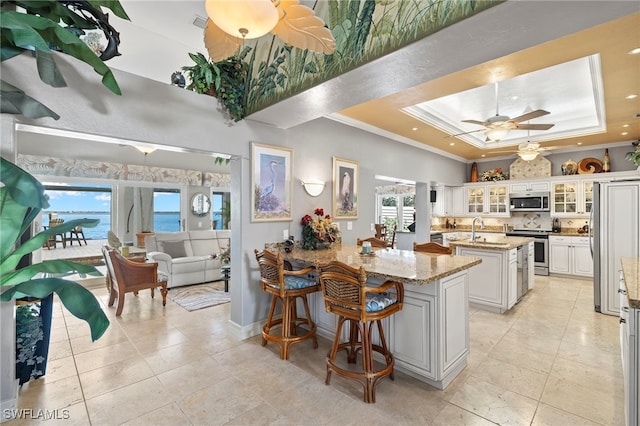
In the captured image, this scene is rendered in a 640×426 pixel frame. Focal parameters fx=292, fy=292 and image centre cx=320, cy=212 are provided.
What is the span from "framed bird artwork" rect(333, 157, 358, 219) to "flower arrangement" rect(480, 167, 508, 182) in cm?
481

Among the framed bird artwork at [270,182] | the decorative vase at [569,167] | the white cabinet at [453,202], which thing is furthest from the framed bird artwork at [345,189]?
the decorative vase at [569,167]

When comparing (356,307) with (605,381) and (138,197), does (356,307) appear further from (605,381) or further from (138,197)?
(138,197)

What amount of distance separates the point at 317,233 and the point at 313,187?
2.23 feet

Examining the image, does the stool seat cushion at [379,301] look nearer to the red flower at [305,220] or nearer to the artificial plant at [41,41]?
the red flower at [305,220]

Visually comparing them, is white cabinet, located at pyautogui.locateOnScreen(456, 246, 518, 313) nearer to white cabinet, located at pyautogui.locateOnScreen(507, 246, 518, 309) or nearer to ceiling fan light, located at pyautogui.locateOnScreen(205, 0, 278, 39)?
white cabinet, located at pyautogui.locateOnScreen(507, 246, 518, 309)

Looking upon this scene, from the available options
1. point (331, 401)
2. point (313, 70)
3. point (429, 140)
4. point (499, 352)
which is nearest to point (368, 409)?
point (331, 401)

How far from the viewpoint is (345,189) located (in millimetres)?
4582

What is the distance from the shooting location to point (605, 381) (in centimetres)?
246

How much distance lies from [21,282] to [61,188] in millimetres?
8731

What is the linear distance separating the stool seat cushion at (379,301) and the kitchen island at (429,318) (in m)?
0.15

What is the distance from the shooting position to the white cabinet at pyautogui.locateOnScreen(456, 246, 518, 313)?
158 inches

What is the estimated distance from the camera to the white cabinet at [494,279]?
13.2 ft

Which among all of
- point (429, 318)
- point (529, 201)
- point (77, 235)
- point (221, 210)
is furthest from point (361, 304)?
point (77, 235)

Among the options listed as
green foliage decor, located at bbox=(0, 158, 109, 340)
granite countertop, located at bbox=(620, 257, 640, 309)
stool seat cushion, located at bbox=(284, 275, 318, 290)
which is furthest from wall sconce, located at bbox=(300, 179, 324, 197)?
granite countertop, located at bbox=(620, 257, 640, 309)
